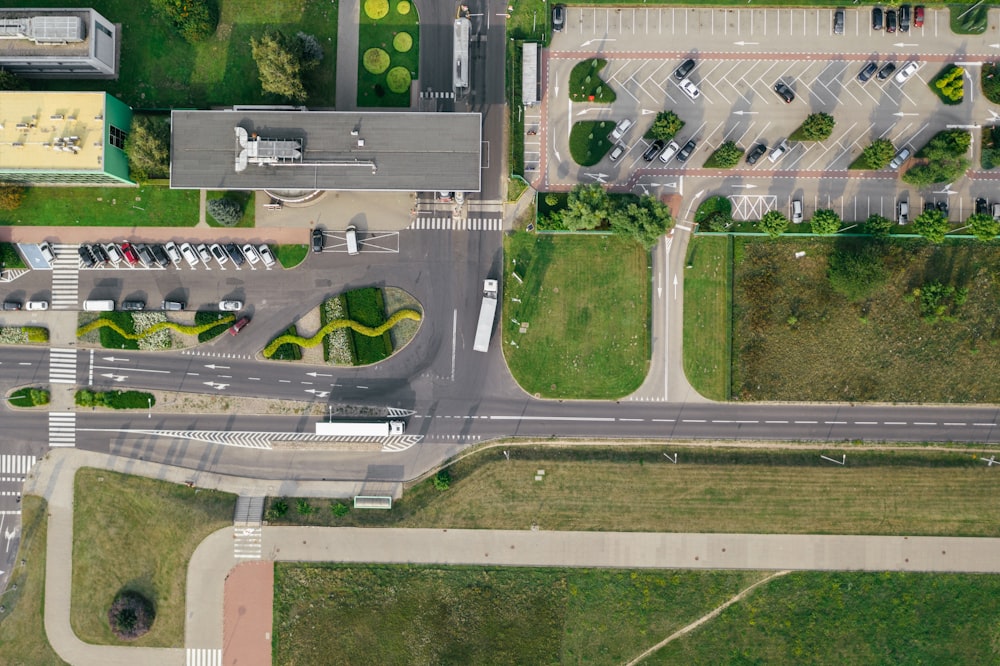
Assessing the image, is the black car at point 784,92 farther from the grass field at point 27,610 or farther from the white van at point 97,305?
the grass field at point 27,610

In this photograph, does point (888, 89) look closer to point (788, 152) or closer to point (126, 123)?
point (788, 152)

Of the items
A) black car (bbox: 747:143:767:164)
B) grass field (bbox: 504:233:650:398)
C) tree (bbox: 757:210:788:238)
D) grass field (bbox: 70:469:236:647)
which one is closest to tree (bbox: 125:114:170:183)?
grass field (bbox: 70:469:236:647)

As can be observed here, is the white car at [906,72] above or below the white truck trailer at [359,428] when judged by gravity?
above

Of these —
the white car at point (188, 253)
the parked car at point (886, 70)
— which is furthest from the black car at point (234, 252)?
the parked car at point (886, 70)

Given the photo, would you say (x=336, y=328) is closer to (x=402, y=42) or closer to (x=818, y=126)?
(x=402, y=42)

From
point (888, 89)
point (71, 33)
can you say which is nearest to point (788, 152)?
point (888, 89)

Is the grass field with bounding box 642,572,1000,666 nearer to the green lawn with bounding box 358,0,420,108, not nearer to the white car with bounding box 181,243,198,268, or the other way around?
the white car with bounding box 181,243,198,268
